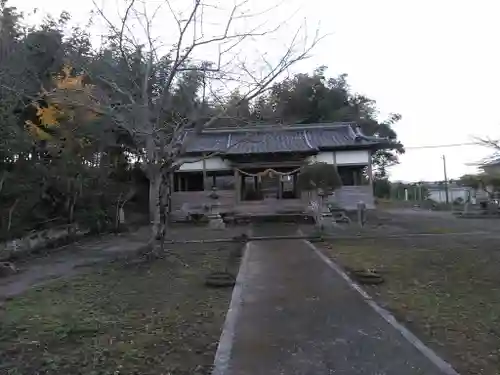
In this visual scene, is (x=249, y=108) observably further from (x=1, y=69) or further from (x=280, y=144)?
(x=280, y=144)

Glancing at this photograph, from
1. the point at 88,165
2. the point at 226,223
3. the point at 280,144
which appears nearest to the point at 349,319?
the point at 88,165

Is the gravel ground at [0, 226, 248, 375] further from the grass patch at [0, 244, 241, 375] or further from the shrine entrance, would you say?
the shrine entrance

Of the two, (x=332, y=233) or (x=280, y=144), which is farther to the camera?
(x=280, y=144)

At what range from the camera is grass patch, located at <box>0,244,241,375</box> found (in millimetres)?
4172

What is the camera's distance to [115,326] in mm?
5398

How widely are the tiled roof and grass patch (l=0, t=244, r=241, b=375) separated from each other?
1444 centimetres

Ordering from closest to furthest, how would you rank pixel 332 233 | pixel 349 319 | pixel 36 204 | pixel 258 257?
pixel 349 319 → pixel 258 257 → pixel 36 204 → pixel 332 233

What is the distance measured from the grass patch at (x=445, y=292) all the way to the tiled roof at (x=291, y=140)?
11.3m

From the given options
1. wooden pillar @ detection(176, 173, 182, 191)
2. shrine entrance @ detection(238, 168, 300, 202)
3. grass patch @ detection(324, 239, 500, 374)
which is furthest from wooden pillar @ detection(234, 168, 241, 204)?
grass patch @ detection(324, 239, 500, 374)

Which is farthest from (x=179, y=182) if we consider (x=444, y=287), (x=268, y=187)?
(x=444, y=287)

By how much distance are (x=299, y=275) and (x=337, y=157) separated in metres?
17.4

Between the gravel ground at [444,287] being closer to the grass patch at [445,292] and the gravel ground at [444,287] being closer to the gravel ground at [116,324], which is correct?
the grass patch at [445,292]

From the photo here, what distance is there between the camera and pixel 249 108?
37.8ft

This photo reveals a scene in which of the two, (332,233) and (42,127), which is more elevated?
(42,127)
